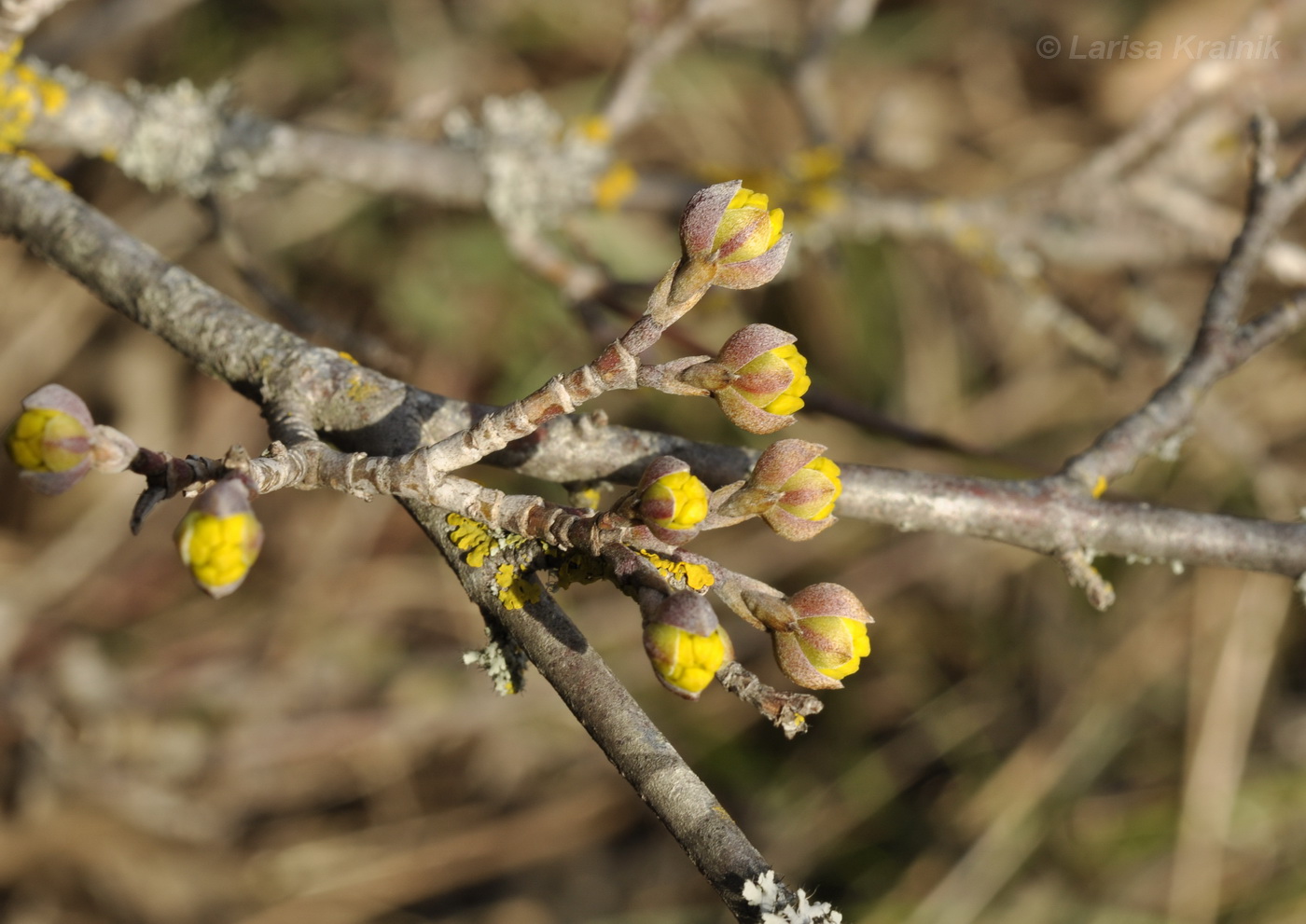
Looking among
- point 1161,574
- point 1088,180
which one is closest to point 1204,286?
point 1161,574

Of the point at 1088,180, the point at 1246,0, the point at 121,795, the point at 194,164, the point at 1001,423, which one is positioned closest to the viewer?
the point at 194,164

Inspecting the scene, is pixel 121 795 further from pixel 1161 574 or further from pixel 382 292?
pixel 1161 574

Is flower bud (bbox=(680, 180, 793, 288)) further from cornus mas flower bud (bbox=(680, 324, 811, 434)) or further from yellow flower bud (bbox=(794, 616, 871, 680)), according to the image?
yellow flower bud (bbox=(794, 616, 871, 680))

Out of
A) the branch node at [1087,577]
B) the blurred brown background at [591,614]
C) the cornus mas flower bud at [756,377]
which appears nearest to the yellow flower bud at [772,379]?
the cornus mas flower bud at [756,377]

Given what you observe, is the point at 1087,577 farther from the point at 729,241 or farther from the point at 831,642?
the point at 729,241

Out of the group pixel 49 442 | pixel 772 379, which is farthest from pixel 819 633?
pixel 49 442

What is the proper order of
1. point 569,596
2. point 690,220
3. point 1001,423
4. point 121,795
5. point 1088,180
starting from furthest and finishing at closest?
1. point 1001,423
2. point 569,596
3. point 121,795
4. point 1088,180
5. point 690,220

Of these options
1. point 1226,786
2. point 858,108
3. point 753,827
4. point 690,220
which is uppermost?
point 690,220
